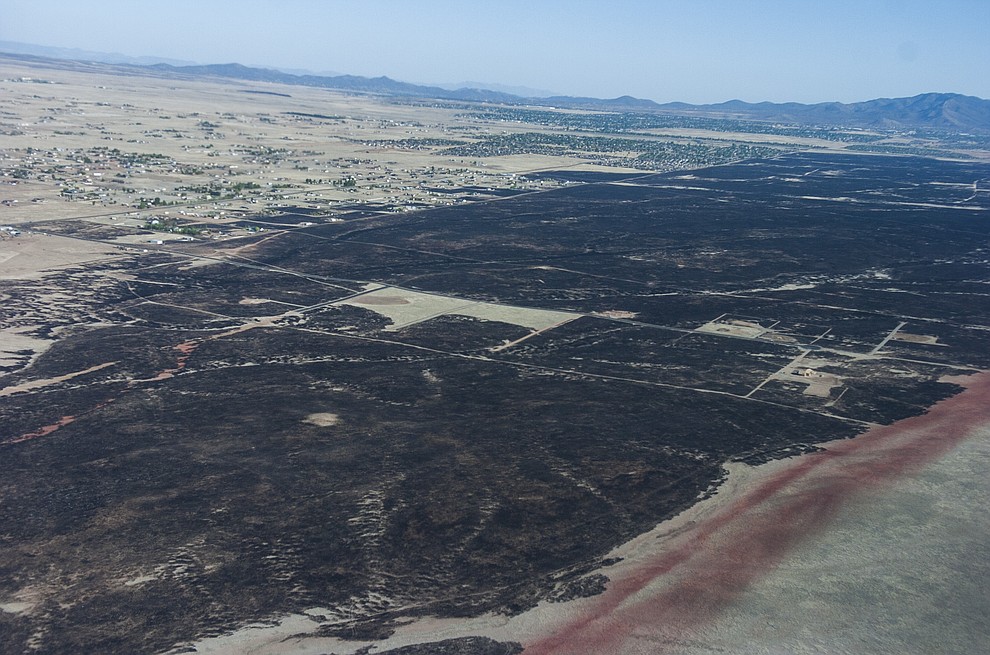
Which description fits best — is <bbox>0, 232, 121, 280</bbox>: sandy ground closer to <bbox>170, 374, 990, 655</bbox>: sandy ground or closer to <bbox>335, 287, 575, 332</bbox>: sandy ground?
<bbox>335, 287, 575, 332</bbox>: sandy ground

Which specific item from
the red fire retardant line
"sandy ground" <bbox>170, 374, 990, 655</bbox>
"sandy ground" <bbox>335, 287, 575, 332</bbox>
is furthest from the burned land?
the red fire retardant line

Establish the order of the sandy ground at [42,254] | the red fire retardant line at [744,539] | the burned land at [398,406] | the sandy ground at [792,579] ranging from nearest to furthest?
1. the sandy ground at [792,579]
2. the red fire retardant line at [744,539]
3. the burned land at [398,406]
4. the sandy ground at [42,254]

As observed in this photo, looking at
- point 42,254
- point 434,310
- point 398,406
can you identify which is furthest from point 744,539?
point 42,254

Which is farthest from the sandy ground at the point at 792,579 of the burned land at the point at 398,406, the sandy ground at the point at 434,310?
the sandy ground at the point at 434,310

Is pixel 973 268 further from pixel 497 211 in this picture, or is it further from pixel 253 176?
pixel 253 176

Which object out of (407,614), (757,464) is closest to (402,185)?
(757,464)

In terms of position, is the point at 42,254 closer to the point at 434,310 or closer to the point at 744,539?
the point at 434,310

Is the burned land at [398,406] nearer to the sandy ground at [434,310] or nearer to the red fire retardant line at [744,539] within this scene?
the sandy ground at [434,310]
